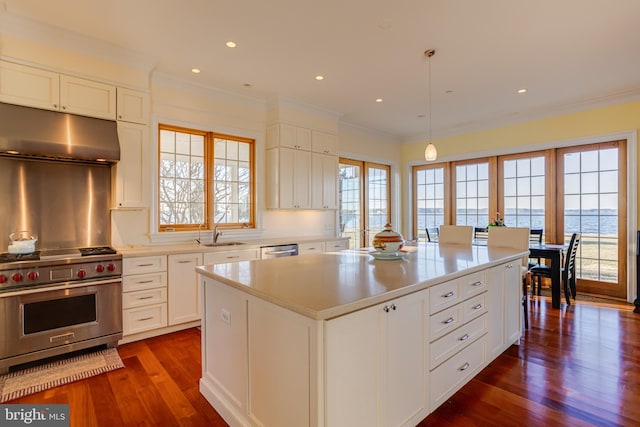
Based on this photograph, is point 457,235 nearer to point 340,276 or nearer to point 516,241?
point 516,241

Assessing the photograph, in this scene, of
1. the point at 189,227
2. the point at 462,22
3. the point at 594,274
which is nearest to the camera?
the point at 462,22

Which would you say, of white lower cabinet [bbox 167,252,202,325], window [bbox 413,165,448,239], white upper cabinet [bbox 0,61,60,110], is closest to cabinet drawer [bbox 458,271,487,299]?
white lower cabinet [bbox 167,252,202,325]

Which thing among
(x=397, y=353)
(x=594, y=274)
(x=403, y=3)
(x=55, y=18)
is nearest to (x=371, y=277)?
(x=397, y=353)

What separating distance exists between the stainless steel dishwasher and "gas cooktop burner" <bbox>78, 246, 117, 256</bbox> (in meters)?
1.59

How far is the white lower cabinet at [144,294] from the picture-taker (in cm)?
312

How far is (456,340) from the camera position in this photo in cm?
214

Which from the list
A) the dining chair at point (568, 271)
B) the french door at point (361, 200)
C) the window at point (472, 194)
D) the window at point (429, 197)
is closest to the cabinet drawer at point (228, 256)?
the french door at point (361, 200)

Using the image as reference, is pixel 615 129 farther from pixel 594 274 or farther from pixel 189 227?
pixel 189 227

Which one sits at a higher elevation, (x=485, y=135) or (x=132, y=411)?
(x=485, y=135)

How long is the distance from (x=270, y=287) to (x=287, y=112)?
345cm

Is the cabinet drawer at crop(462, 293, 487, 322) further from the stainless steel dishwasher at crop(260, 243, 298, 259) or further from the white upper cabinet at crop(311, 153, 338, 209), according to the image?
the white upper cabinet at crop(311, 153, 338, 209)

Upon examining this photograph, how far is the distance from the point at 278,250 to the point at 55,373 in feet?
7.86

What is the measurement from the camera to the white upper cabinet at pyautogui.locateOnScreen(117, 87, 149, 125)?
3.29 m

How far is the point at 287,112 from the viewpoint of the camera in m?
4.59
